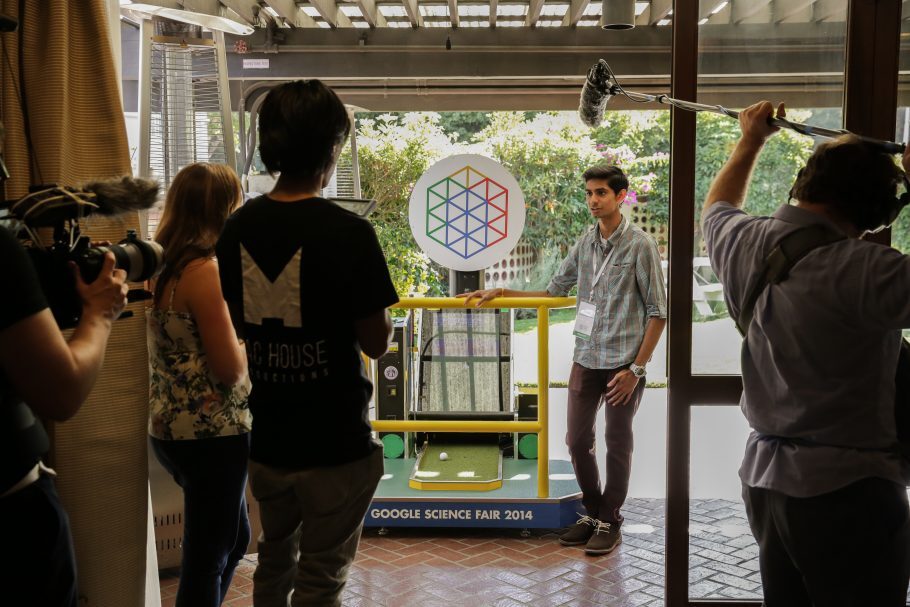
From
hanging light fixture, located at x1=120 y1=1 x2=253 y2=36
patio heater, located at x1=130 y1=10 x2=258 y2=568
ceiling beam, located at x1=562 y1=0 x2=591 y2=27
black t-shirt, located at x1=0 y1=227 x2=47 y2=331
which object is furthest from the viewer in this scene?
ceiling beam, located at x1=562 y1=0 x2=591 y2=27

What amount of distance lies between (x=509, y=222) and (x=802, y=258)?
2.69m

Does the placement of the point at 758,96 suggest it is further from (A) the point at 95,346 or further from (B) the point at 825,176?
(A) the point at 95,346

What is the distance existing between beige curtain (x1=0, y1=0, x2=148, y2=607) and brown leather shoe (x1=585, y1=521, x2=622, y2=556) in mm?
2132

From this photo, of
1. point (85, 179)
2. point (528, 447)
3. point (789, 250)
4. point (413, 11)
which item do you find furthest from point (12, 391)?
point (413, 11)

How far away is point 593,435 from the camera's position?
168 inches

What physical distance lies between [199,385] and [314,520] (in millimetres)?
695

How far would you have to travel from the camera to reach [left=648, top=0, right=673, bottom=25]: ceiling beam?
20.2 ft

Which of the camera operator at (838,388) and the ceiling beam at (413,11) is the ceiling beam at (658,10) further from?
the camera operator at (838,388)

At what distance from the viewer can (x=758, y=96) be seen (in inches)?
115

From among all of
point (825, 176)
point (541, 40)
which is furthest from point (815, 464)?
point (541, 40)

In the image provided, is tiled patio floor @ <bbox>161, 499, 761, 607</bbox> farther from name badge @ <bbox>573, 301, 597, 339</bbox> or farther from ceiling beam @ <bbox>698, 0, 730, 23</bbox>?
ceiling beam @ <bbox>698, 0, 730, 23</bbox>

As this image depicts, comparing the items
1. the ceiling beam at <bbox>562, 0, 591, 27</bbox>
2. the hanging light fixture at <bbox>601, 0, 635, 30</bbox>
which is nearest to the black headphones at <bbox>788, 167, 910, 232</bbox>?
the hanging light fixture at <bbox>601, 0, 635, 30</bbox>

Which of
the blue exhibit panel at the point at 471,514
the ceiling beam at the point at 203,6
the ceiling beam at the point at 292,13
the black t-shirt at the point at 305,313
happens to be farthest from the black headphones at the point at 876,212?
the ceiling beam at the point at 292,13

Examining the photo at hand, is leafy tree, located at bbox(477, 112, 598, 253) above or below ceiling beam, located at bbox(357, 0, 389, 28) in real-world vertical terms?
below
